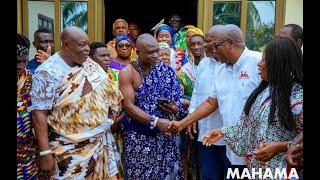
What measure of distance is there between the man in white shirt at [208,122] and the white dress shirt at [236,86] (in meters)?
0.34

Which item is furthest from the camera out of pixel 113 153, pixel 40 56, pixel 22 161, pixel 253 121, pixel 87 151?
pixel 40 56

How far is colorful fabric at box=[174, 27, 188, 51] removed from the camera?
6.21 meters

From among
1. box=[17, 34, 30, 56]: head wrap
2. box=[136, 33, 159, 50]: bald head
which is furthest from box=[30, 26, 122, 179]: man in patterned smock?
box=[136, 33, 159, 50]: bald head

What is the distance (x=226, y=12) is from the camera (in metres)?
6.57

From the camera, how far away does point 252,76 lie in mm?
3855

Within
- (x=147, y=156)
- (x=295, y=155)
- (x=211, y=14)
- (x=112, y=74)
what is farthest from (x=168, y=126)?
(x=211, y=14)

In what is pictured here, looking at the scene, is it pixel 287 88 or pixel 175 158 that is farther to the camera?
pixel 175 158

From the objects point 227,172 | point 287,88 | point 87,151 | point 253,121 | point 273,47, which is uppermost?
point 273,47

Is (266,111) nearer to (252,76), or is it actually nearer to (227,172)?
(252,76)

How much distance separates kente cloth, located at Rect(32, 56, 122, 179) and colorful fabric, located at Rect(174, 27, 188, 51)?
251cm

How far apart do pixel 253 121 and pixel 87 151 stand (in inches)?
56.1

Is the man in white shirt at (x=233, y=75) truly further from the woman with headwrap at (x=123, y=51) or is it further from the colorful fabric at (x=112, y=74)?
the woman with headwrap at (x=123, y=51)

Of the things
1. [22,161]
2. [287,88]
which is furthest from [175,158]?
[287,88]

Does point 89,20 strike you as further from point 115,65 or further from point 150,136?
point 150,136
